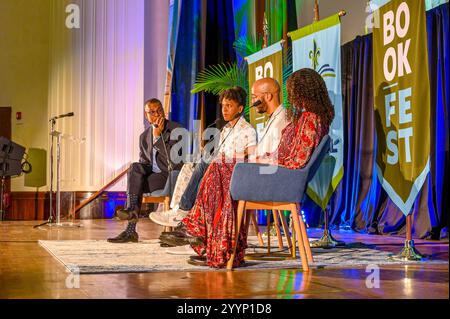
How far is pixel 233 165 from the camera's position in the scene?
12.8 ft

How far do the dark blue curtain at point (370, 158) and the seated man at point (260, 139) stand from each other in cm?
188

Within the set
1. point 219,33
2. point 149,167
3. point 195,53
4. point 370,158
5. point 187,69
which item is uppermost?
point 219,33

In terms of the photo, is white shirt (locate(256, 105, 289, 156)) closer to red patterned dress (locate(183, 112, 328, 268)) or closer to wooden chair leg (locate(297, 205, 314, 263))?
red patterned dress (locate(183, 112, 328, 268))

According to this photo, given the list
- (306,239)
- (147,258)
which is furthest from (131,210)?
(306,239)

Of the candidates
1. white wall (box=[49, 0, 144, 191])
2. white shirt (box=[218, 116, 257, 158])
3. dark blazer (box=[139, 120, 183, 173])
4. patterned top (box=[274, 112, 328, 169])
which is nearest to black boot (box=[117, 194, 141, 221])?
dark blazer (box=[139, 120, 183, 173])

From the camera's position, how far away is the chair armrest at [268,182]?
353 cm

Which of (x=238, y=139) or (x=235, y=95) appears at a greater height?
(x=235, y=95)

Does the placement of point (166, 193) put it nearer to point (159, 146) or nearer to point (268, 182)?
point (159, 146)

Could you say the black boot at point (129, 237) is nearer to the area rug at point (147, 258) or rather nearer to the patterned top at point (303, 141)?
the area rug at point (147, 258)

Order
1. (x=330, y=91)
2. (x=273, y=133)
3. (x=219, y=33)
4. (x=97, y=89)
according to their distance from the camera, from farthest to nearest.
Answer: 1. (x=97, y=89)
2. (x=219, y=33)
3. (x=330, y=91)
4. (x=273, y=133)

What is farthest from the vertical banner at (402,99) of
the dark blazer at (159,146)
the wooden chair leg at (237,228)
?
the dark blazer at (159,146)

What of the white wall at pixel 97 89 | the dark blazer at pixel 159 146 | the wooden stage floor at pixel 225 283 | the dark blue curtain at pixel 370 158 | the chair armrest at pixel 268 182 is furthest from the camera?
the white wall at pixel 97 89

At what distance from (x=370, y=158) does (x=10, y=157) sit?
15.0ft
